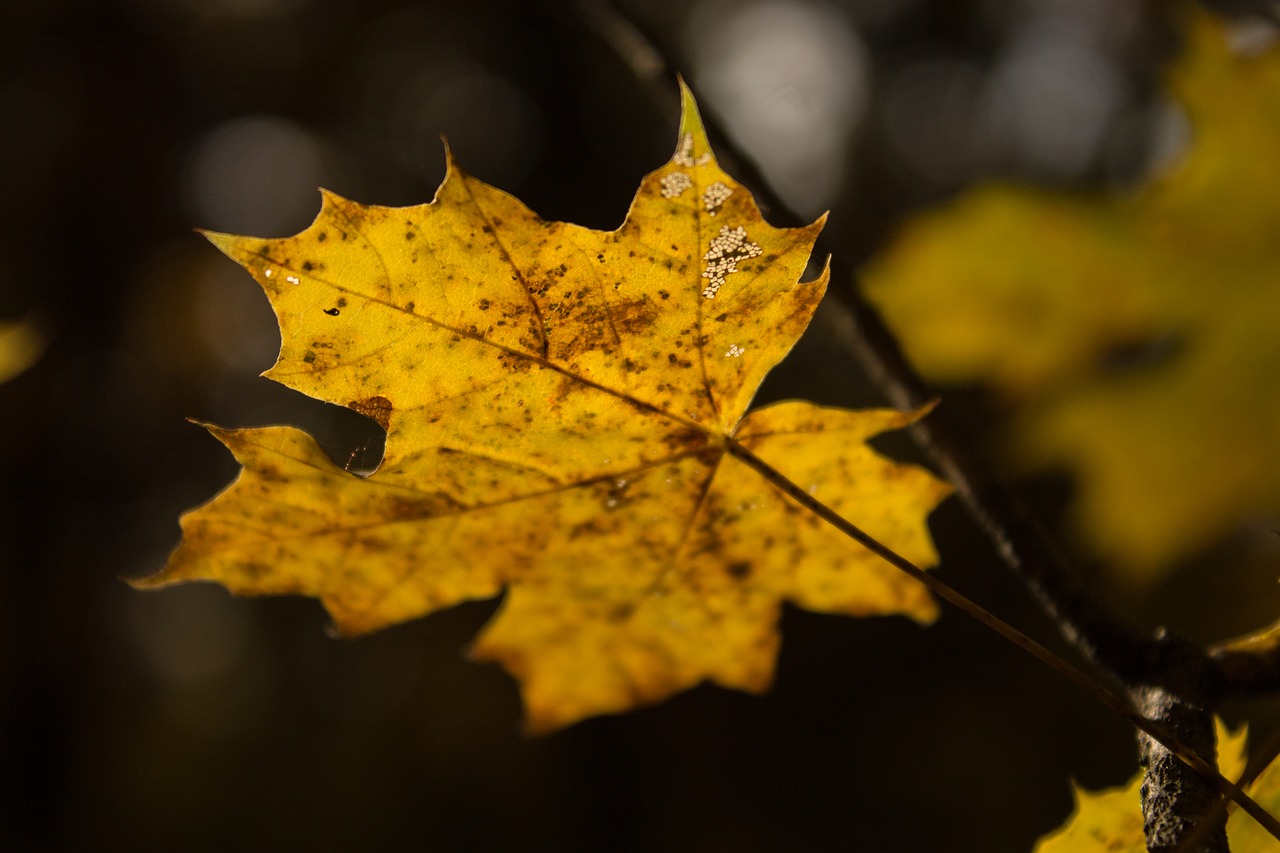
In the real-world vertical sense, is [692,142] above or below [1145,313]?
below

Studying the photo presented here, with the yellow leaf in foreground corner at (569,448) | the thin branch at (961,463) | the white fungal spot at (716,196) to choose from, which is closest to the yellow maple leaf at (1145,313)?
the thin branch at (961,463)

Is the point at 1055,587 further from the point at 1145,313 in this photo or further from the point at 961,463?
the point at 1145,313

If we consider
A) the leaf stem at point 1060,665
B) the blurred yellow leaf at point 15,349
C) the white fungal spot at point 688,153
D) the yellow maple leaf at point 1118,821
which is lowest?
the yellow maple leaf at point 1118,821

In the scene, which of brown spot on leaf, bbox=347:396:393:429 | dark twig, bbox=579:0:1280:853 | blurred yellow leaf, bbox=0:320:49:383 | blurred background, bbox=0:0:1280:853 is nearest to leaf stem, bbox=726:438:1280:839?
dark twig, bbox=579:0:1280:853

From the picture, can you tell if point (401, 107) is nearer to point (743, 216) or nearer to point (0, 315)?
point (0, 315)

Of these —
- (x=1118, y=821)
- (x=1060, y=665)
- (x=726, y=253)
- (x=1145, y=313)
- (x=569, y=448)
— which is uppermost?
(x=1145, y=313)

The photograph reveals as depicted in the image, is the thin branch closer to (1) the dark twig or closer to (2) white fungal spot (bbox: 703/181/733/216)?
(1) the dark twig

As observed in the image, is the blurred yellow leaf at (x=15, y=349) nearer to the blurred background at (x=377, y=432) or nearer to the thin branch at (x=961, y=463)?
the thin branch at (x=961, y=463)

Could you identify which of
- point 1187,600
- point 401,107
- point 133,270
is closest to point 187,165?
point 133,270

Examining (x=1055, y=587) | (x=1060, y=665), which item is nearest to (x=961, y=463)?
(x=1055, y=587)
